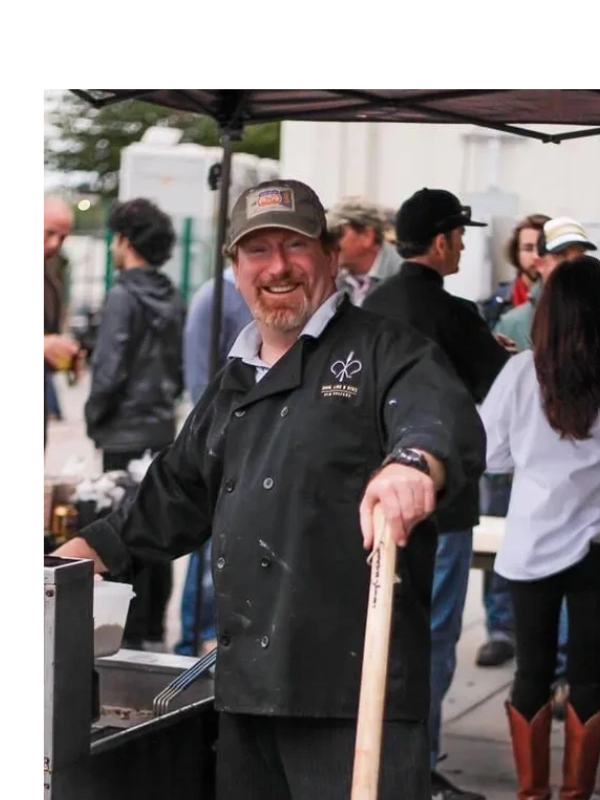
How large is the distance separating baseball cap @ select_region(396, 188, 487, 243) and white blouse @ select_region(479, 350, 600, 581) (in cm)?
57

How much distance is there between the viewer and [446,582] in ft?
17.1

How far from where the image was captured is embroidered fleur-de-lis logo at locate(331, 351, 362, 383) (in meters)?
3.30

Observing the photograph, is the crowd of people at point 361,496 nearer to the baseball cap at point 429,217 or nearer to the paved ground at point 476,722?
the baseball cap at point 429,217

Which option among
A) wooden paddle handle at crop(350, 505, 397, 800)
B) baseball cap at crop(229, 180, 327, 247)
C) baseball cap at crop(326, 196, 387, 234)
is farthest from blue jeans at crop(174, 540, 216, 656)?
wooden paddle handle at crop(350, 505, 397, 800)

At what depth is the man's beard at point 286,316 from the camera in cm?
343

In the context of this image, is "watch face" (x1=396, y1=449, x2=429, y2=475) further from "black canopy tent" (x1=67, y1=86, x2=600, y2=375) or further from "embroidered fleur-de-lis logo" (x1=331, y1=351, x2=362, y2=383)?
"black canopy tent" (x1=67, y1=86, x2=600, y2=375)

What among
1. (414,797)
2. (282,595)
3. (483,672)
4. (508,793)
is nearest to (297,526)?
(282,595)

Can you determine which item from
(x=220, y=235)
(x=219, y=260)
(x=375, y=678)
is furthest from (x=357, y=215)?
(x=375, y=678)

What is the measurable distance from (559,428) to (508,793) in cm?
147

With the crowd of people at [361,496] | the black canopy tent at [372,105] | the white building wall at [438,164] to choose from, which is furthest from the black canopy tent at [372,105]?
the white building wall at [438,164]
